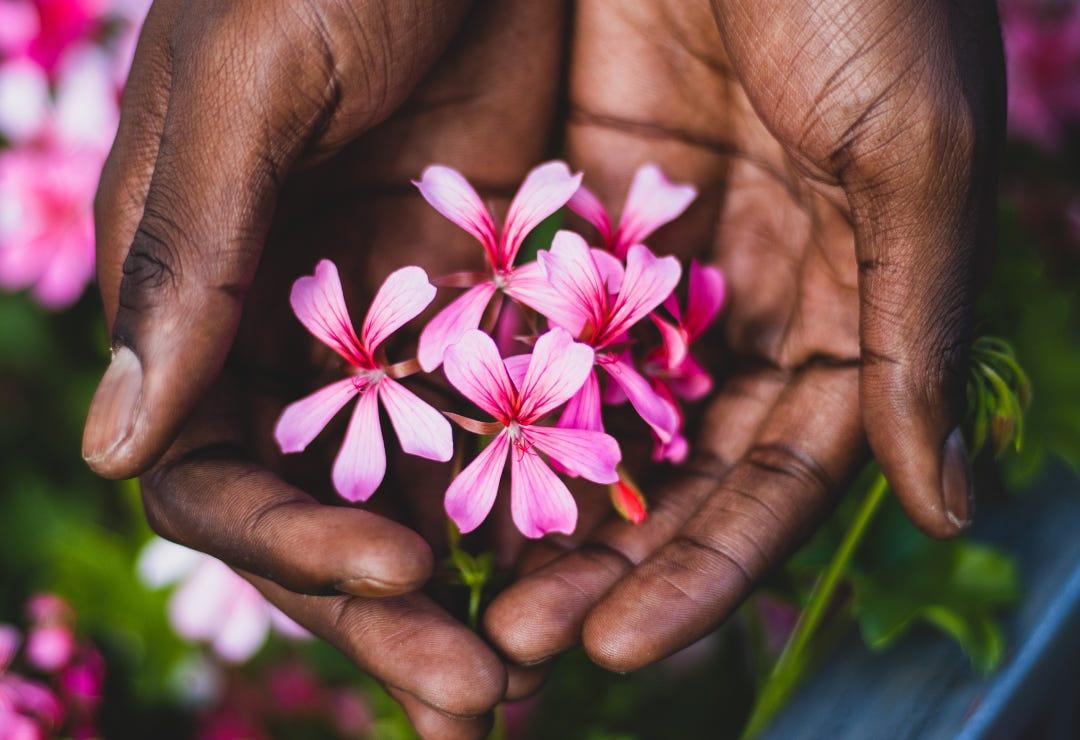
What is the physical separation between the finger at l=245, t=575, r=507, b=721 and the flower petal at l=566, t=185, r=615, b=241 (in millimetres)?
517

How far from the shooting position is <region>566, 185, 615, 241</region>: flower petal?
49.4 inches

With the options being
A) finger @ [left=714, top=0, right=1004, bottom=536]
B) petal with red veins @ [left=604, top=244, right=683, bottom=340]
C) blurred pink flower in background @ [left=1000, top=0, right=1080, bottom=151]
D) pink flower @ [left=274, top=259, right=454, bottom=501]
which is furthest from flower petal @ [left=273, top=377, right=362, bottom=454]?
blurred pink flower in background @ [left=1000, top=0, right=1080, bottom=151]

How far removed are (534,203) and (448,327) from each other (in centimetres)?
18

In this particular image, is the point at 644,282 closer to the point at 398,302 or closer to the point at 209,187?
the point at 398,302

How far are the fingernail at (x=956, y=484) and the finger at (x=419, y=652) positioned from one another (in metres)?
0.51

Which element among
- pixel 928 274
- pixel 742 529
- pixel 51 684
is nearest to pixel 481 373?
pixel 742 529

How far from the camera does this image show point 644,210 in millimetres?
1304

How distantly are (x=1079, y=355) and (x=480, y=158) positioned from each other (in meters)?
0.98

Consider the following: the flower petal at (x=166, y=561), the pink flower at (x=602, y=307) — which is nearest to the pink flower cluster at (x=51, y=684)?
the flower petal at (x=166, y=561)

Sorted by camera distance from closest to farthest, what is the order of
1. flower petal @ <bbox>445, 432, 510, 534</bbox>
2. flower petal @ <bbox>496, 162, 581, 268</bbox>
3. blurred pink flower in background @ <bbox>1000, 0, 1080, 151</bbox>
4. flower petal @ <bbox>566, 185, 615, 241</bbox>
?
flower petal @ <bbox>445, 432, 510, 534</bbox>, flower petal @ <bbox>496, 162, 581, 268</bbox>, flower petal @ <bbox>566, 185, 615, 241</bbox>, blurred pink flower in background @ <bbox>1000, 0, 1080, 151</bbox>

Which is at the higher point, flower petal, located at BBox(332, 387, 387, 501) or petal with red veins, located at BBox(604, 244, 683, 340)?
petal with red veins, located at BBox(604, 244, 683, 340)

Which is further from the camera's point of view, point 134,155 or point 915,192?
point 134,155

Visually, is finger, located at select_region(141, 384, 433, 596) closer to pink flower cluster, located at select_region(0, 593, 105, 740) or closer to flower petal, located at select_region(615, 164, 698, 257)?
pink flower cluster, located at select_region(0, 593, 105, 740)

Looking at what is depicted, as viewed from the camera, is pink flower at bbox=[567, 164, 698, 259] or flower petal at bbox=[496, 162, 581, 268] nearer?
flower petal at bbox=[496, 162, 581, 268]
